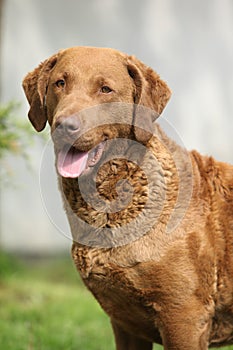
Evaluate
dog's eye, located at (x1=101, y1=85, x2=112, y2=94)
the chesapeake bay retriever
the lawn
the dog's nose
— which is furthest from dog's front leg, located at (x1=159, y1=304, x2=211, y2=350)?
the lawn

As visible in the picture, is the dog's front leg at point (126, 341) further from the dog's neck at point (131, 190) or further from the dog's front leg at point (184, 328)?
the dog's neck at point (131, 190)

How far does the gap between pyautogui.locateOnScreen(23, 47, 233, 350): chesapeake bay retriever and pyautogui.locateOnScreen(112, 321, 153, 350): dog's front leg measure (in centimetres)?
34

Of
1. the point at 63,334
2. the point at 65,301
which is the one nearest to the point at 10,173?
the point at 63,334

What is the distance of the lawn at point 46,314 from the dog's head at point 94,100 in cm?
233

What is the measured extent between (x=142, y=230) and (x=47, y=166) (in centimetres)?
69

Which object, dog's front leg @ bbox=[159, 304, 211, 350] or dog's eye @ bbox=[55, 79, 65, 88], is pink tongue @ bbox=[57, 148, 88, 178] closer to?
dog's eye @ bbox=[55, 79, 65, 88]

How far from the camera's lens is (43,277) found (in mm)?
10477

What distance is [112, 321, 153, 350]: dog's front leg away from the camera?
14.3 feet

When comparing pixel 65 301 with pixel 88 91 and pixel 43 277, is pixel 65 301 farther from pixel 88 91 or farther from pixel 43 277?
pixel 88 91

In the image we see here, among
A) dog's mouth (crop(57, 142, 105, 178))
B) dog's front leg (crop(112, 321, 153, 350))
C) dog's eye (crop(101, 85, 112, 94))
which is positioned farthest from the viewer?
dog's front leg (crop(112, 321, 153, 350))

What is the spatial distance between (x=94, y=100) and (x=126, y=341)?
1.58 metres

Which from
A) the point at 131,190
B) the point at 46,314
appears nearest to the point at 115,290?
the point at 131,190

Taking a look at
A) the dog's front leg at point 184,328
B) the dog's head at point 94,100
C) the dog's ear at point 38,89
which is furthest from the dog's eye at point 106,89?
the dog's front leg at point 184,328

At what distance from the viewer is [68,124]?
3566mm
